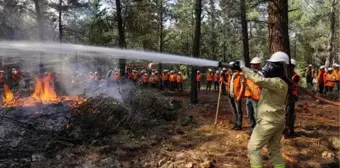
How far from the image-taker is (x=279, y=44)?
7777 mm

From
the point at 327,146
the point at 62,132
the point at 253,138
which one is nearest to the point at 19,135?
the point at 62,132

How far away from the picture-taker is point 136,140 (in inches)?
337

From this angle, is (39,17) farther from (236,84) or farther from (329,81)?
(329,81)

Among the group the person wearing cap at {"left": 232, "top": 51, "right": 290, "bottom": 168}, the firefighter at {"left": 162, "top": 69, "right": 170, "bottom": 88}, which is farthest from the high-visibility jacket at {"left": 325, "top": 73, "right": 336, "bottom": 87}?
the person wearing cap at {"left": 232, "top": 51, "right": 290, "bottom": 168}

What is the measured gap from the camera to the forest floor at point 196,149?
6.79m

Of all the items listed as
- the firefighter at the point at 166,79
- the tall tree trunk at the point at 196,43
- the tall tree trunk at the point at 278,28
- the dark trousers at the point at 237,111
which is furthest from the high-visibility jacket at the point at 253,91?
the firefighter at the point at 166,79

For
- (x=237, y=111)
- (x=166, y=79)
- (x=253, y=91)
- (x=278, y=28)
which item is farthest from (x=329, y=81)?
(x=278, y=28)

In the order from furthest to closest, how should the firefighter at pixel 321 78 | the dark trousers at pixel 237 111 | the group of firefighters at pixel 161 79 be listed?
the group of firefighters at pixel 161 79 < the firefighter at pixel 321 78 < the dark trousers at pixel 237 111

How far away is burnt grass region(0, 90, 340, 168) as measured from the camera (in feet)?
22.8

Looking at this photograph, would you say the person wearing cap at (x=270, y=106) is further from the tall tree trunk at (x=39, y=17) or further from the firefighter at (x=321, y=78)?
the tall tree trunk at (x=39, y=17)

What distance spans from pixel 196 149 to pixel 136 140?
1787 mm

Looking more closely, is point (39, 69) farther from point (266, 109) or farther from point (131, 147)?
point (266, 109)

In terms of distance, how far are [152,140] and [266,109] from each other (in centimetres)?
392

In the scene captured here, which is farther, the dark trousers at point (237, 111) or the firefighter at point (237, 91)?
the dark trousers at point (237, 111)
